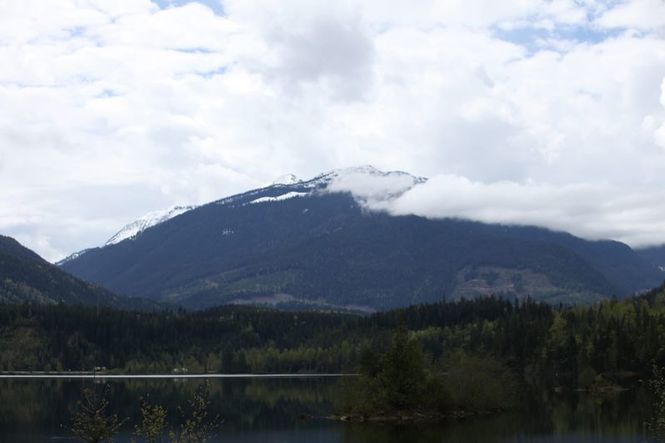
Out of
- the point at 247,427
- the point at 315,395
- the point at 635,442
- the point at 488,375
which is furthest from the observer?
the point at 315,395

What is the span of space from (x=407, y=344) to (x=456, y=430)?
22.5 metres

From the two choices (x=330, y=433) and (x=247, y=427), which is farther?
(x=247, y=427)

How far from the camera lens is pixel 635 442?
332 ft

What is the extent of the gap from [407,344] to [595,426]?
30.3m

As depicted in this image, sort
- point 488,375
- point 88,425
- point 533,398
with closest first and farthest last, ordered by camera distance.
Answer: point 88,425 < point 488,375 < point 533,398

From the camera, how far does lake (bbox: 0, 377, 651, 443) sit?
4454 inches

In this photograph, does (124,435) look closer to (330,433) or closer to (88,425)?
(330,433)

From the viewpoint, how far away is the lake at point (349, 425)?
113 metres

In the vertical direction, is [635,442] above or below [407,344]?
below

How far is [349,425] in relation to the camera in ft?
434

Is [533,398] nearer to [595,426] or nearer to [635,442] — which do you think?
[595,426]

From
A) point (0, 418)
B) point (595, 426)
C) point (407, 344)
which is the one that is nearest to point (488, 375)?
point (407, 344)

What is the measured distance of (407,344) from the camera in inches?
5581

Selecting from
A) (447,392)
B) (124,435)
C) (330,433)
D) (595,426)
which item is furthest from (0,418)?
(595,426)
